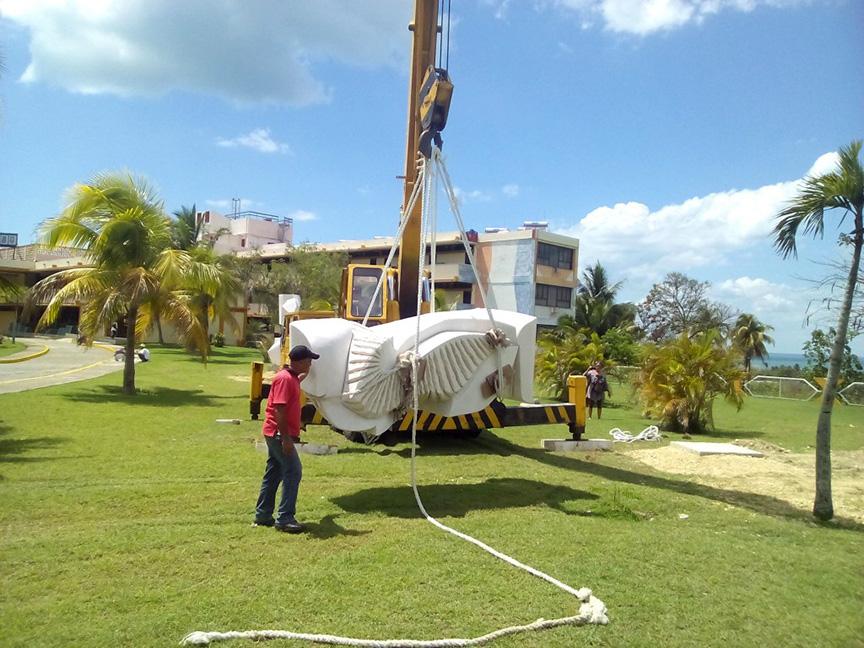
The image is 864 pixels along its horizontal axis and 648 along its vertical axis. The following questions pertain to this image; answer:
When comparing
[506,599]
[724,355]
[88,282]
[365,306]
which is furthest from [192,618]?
[88,282]

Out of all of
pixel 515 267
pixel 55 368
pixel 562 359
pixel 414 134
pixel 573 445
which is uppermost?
pixel 515 267

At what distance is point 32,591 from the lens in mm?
4332

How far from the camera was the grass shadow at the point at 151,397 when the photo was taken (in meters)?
15.6

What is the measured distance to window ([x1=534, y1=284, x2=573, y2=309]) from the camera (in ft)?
149

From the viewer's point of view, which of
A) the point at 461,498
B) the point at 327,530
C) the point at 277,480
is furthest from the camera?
the point at 461,498

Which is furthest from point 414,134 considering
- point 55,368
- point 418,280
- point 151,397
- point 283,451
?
point 55,368

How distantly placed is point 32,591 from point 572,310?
149ft

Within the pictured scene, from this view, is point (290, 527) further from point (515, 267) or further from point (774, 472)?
point (515, 267)

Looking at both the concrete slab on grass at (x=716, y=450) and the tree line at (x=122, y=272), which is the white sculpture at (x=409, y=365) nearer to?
the concrete slab on grass at (x=716, y=450)

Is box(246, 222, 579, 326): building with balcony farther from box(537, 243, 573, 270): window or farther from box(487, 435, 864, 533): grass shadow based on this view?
box(487, 435, 864, 533): grass shadow

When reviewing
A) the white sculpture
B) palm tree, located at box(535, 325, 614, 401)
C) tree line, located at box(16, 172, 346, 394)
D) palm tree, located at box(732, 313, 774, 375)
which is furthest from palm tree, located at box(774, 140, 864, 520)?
palm tree, located at box(732, 313, 774, 375)

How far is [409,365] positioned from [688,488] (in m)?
4.02

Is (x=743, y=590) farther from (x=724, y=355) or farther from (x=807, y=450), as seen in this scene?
(x=724, y=355)

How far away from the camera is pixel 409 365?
6883mm
